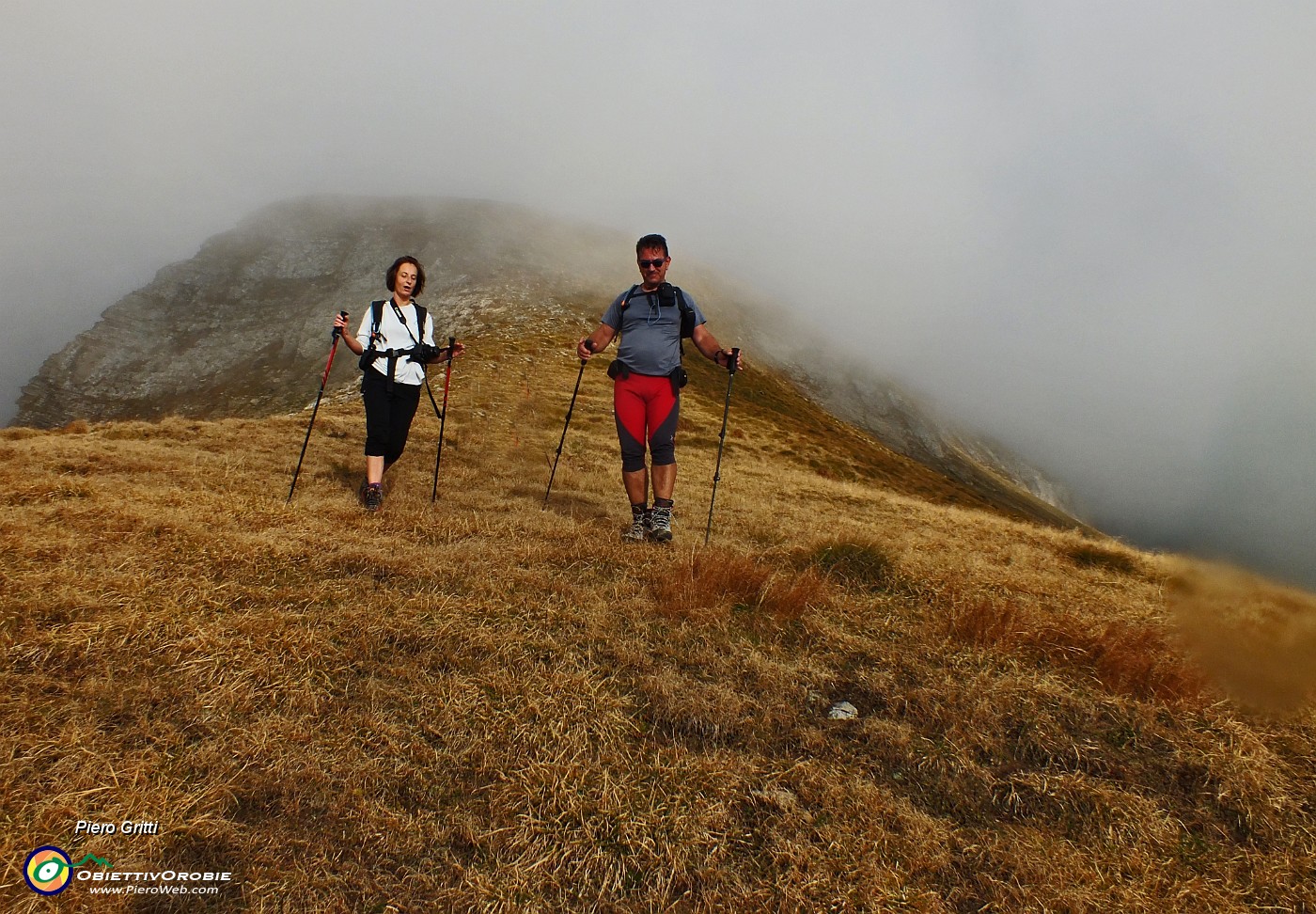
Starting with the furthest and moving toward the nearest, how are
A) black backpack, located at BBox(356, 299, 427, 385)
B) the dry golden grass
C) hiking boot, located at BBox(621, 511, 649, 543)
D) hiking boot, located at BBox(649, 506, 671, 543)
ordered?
black backpack, located at BBox(356, 299, 427, 385), hiking boot, located at BBox(649, 506, 671, 543), hiking boot, located at BBox(621, 511, 649, 543), the dry golden grass

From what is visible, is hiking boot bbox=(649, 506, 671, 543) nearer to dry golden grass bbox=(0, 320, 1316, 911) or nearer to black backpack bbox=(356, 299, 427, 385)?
dry golden grass bbox=(0, 320, 1316, 911)

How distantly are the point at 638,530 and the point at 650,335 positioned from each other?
9.03 feet

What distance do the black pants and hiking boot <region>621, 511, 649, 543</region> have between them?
3.86 m

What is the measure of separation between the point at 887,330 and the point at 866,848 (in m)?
Answer: 155

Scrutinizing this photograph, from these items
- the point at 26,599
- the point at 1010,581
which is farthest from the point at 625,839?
the point at 1010,581

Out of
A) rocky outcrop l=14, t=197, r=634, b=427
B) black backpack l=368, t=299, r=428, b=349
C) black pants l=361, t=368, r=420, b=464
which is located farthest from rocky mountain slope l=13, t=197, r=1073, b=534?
black pants l=361, t=368, r=420, b=464

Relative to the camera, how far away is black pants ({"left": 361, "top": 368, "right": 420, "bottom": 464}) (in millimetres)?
8906

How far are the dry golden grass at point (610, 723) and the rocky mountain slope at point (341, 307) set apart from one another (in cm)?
3493

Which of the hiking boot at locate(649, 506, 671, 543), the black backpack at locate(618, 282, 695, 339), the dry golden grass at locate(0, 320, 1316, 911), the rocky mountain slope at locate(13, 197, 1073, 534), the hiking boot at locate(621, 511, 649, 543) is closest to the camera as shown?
the dry golden grass at locate(0, 320, 1316, 911)

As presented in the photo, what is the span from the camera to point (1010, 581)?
8.02 meters

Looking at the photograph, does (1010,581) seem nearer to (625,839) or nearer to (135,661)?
(625,839)

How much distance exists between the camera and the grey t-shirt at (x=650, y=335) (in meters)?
8.16

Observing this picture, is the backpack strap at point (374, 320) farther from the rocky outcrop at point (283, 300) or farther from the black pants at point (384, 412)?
the rocky outcrop at point (283, 300)

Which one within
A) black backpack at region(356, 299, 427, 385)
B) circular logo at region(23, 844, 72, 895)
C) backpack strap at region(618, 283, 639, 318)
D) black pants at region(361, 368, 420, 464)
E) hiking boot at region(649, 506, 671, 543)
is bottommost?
circular logo at region(23, 844, 72, 895)
